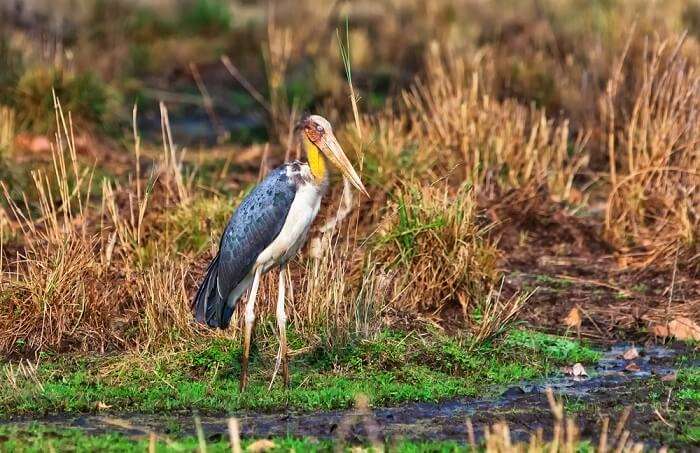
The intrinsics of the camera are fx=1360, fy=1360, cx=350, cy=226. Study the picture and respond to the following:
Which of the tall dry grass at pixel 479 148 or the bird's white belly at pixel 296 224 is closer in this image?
the bird's white belly at pixel 296 224

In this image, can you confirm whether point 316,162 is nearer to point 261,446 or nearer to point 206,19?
point 261,446

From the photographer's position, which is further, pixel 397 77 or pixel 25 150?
pixel 397 77

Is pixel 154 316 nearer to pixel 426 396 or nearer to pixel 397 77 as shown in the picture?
pixel 426 396

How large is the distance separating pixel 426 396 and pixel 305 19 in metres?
Result: 15.3

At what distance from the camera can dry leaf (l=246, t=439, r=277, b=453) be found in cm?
664

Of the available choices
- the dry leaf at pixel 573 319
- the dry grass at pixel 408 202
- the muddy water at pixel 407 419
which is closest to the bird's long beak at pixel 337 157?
the dry grass at pixel 408 202

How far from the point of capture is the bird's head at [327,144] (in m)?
8.40

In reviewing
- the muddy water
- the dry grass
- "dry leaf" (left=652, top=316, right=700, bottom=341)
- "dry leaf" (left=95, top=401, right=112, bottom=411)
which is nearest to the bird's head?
the dry grass

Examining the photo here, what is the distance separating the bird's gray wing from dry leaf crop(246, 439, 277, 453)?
5.78 ft

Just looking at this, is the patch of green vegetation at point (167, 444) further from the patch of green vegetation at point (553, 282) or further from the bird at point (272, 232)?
the patch of green vegetation at point (553, 282)

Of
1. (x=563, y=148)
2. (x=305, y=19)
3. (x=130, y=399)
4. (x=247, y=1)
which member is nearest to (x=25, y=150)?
(x=563, y=148)

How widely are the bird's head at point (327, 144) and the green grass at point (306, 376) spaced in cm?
109

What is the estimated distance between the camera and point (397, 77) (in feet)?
58.7

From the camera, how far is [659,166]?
11672 mm
